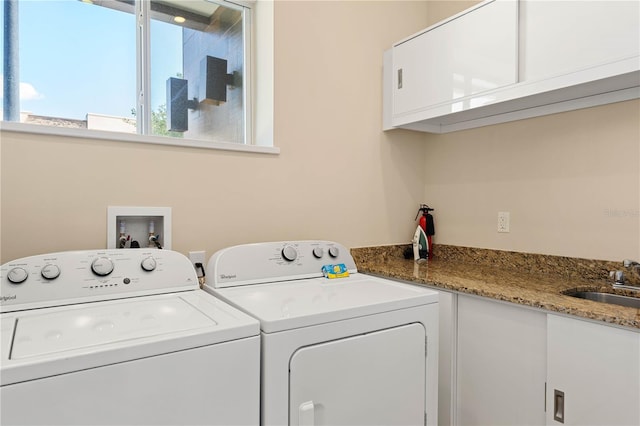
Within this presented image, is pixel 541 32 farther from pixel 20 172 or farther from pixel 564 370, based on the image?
pixel 20 172

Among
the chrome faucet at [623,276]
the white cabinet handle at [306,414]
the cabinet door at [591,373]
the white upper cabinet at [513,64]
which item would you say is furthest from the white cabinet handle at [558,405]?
the white upper cabinet at [513,64]

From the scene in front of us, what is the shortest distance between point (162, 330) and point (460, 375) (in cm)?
126

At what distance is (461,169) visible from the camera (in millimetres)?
2363

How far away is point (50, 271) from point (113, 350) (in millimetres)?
578

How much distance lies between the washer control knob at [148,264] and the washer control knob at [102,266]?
10 cm

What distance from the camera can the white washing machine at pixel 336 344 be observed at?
3.59ft

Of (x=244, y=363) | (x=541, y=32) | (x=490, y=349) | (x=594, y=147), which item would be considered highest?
(x=541, y=32)

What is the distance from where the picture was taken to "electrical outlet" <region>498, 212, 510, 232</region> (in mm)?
2119

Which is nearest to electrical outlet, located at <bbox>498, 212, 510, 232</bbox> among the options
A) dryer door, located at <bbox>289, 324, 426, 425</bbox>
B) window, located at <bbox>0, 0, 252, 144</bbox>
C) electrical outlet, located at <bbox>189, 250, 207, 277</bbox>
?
dryer door, located at <bbox>289, 324, 426, 425</bbox>

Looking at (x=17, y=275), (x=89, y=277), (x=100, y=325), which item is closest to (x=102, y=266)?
(x=89, y=277)

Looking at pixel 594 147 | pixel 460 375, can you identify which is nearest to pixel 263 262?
pixel 460 375

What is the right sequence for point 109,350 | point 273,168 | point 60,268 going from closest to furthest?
→ 1. point 109,350
2. point 60,268
3. point 273,168

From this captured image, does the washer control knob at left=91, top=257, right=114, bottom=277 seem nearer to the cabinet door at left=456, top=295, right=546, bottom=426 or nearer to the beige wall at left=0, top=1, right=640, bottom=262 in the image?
the beige wall at left=0, top=1, right=640, bottom=262

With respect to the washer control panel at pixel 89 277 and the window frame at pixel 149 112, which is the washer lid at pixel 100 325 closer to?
the washer control panel at pixel 89 277
